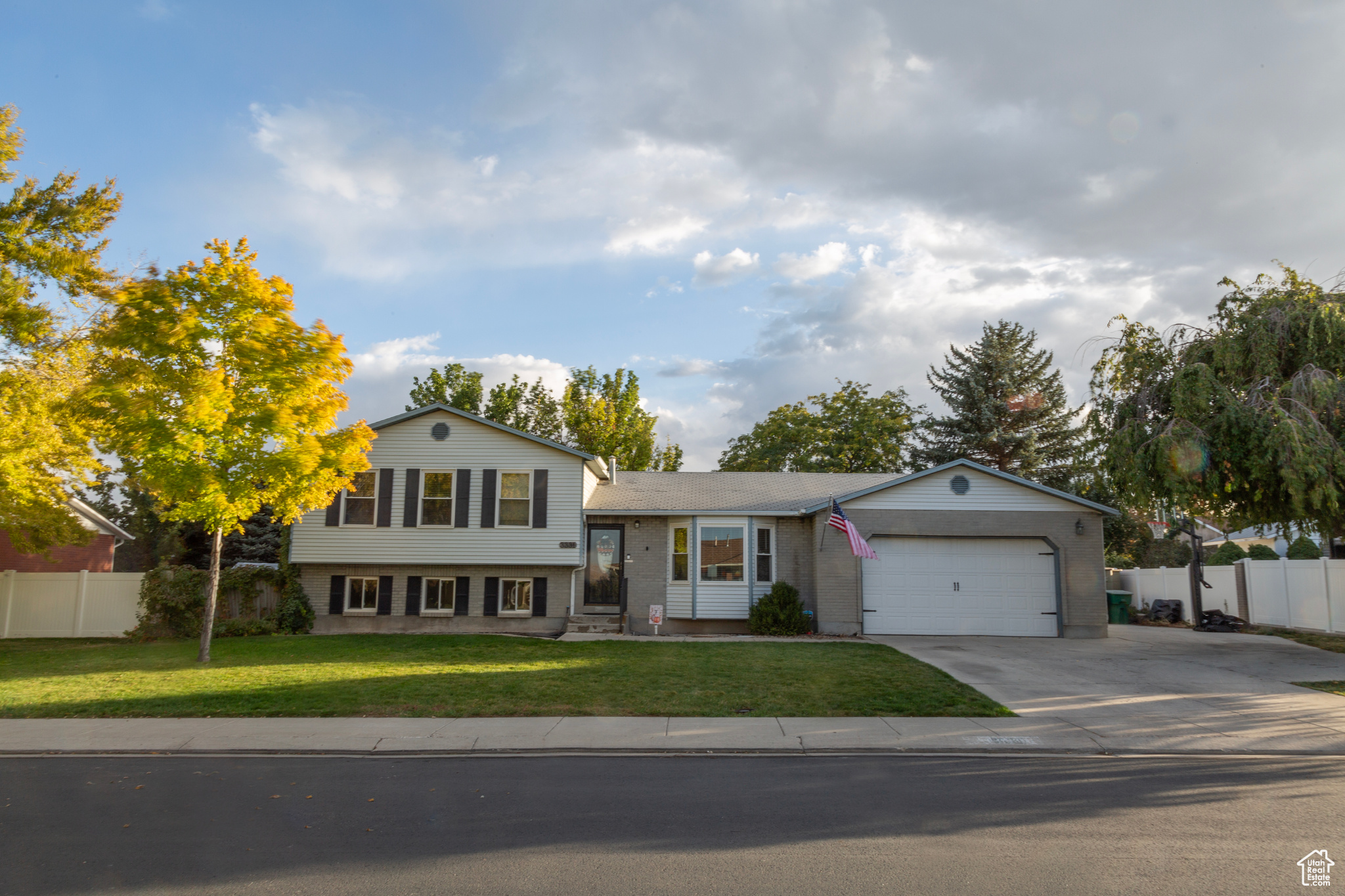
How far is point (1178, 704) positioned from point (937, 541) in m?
8.24

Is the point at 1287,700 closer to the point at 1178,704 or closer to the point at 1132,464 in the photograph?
the point at 1178,704

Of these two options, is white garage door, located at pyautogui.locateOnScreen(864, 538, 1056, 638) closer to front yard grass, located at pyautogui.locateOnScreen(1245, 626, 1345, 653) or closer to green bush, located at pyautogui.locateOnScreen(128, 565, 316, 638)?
front yard grass, located at pyautogui.locateOnScreen(1245, 626, 1345, 653)

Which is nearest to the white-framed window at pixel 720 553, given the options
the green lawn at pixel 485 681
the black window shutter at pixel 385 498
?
the green lawn at pixel 485 681

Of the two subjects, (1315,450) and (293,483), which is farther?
(293,483)

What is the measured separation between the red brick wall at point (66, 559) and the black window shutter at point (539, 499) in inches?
531

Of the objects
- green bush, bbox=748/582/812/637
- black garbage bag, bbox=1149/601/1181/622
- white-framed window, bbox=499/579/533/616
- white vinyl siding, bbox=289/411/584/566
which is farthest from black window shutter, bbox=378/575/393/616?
black garbage bag, bbox=1149/601/1181/622

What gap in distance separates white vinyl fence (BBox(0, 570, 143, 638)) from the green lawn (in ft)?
9.60

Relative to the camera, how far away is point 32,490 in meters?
17.2

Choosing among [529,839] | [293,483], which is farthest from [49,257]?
[529,839]

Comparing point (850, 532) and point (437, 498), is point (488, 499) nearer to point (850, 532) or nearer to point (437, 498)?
point (437, 498)

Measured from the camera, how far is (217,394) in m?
13.2

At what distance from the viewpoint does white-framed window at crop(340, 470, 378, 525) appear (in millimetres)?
19047

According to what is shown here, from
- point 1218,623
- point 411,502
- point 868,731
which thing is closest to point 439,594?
point 411,502

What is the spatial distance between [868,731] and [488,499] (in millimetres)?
12274
